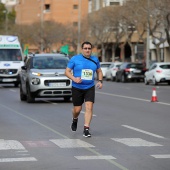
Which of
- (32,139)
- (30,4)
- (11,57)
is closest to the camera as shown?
(32,139)

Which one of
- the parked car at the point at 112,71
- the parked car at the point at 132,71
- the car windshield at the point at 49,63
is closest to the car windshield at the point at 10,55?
the parked car at the point at 132,71

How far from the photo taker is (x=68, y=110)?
21547 millimetres

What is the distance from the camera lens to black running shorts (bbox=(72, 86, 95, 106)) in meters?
14.2

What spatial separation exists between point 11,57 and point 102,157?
3038 centimetres

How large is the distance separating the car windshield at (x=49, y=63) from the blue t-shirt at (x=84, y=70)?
11.6 metres

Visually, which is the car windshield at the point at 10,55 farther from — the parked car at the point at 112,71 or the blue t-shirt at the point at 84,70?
the blue t-shirt at the point at 84,70

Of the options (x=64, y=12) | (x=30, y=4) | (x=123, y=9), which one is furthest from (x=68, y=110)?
(x=30, y=4)

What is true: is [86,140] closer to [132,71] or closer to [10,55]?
[10,55]

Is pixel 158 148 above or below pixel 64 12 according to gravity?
below

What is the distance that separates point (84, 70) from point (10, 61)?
88.6 feet

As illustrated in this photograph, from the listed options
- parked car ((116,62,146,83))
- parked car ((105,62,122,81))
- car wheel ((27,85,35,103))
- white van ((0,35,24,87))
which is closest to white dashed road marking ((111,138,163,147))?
car wheel ((27,85,35,103))

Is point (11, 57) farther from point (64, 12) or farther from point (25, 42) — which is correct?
point (64, 12)

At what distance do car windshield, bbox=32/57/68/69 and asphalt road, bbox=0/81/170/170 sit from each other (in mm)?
4015

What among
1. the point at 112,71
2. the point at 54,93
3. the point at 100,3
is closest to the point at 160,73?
the point at 112,71
